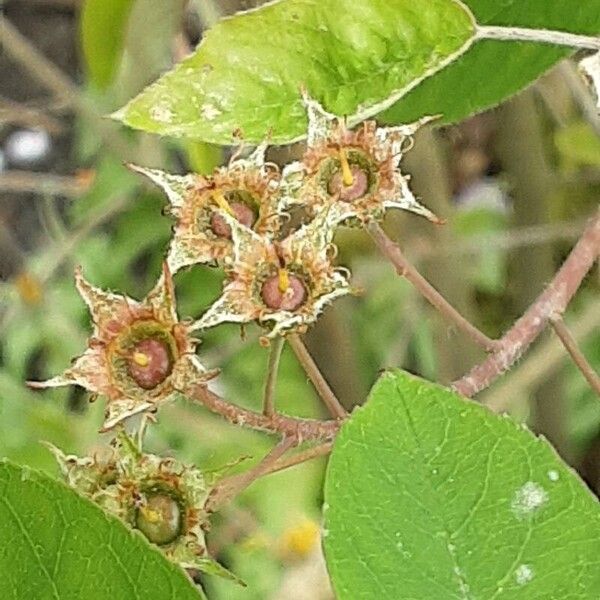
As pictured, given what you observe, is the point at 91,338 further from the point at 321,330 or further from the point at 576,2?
the point at 321,330

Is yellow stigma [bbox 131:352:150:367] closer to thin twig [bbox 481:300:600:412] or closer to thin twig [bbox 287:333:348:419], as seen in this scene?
thin twig [bbox 287:333:348:419]

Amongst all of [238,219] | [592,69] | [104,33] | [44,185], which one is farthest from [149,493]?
[44,185]

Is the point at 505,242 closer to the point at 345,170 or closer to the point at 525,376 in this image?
the point at 525,376

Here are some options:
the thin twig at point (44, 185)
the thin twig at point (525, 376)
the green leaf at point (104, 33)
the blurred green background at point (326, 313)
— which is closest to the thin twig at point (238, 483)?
the blurred green background at point (326, 313)

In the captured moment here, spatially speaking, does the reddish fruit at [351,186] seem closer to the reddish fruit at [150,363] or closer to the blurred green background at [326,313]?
the reddish fruit at [150,363]

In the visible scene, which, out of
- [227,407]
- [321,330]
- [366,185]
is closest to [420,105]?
[366,185]

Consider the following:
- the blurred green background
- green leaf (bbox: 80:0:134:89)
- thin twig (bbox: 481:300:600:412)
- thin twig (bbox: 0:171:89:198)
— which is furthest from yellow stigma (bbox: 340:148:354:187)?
thin twig (bbox: 0:171:89:198)
